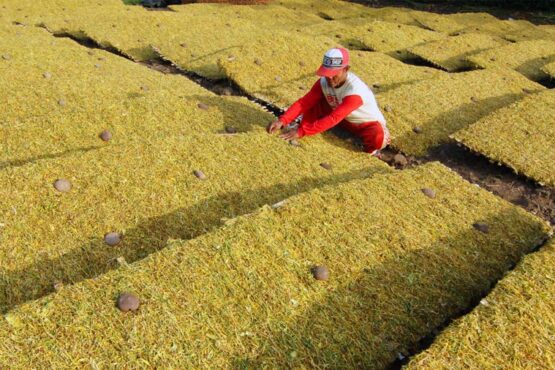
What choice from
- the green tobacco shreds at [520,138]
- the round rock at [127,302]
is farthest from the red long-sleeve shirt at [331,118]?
the round rock at [127,302]

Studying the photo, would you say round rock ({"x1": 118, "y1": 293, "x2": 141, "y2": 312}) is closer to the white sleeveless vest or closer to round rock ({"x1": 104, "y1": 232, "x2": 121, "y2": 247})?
round rock ({"x1": 104, "y1": 232, "x2": 121, "y2": 247})

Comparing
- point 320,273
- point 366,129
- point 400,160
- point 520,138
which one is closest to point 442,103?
point 520,138

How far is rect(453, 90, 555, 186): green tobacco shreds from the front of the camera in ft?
21.2

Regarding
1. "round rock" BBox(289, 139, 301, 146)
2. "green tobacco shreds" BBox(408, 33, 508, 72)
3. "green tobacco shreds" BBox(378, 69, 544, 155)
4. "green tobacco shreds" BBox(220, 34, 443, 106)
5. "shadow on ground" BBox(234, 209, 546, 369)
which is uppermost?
"shadow on ground" BBox(234, 209, 546, 369)

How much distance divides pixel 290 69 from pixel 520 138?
4.90 meters

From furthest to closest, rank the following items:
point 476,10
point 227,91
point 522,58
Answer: point 476,10
point 522,58
point 227,91

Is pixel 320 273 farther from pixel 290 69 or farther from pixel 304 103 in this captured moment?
pixel 290 69

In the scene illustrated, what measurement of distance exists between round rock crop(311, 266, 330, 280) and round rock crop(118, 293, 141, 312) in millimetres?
1288

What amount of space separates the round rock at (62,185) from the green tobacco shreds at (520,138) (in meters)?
5.74

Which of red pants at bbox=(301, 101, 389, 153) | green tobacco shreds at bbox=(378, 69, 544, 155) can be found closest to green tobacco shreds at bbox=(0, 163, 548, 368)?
red pants at bbox=(301, 101, 389, 153)

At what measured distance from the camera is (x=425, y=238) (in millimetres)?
3930

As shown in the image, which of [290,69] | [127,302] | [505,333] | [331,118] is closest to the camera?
[127,302]

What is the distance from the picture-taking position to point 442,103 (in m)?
8.43

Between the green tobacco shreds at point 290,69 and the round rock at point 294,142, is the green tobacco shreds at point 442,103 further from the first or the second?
the round rock at point 294,142
